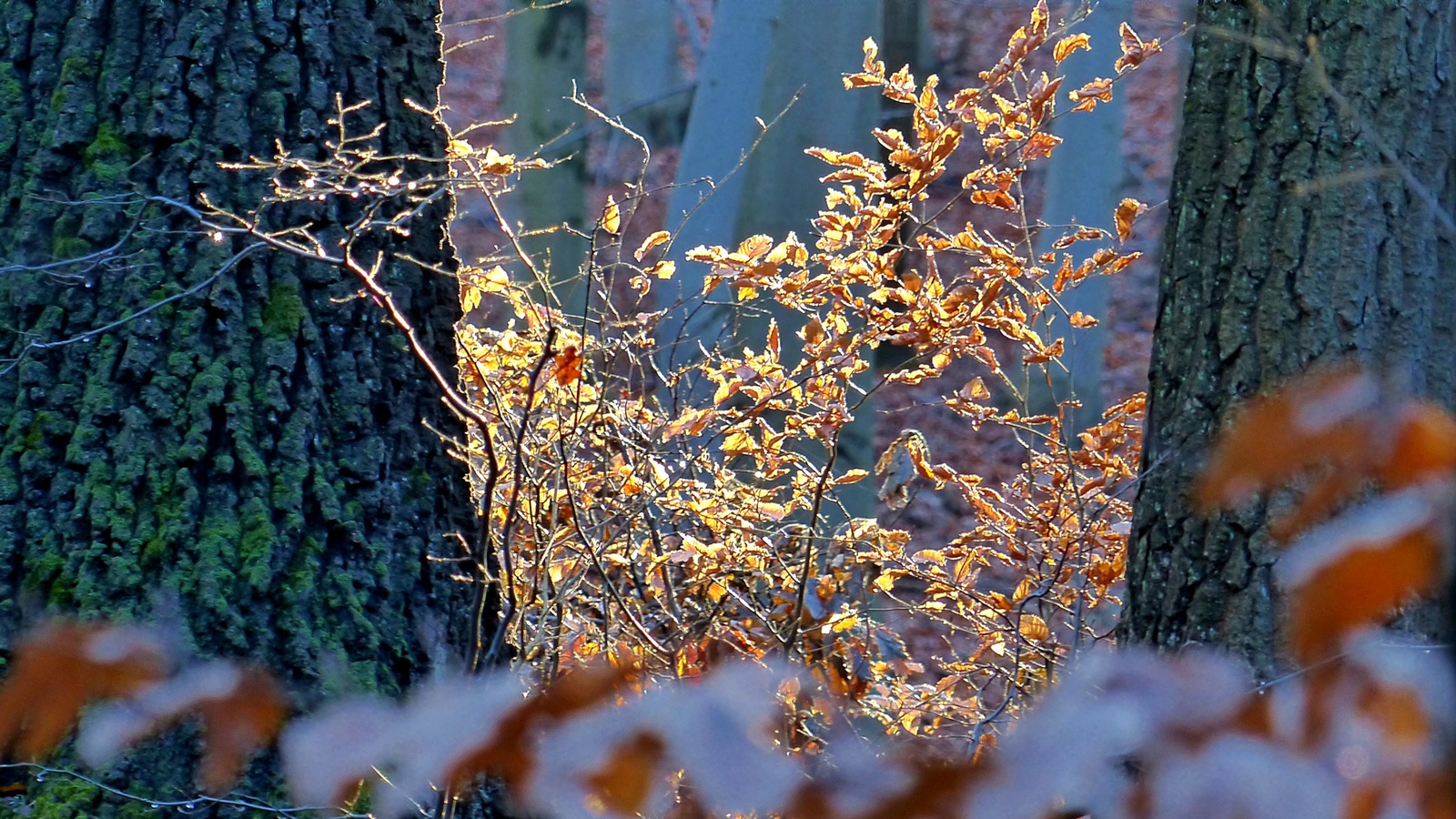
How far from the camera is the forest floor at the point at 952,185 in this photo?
998 centimetres

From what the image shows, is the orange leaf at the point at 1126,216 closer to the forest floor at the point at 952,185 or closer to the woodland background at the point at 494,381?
the woodland background at the point at 494,381

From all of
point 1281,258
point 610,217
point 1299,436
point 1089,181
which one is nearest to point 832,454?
point 610,217

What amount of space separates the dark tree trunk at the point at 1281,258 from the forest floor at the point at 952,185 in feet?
17.1

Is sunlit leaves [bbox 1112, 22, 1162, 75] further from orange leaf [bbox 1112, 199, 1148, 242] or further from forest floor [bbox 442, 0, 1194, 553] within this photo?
forest floor [bbox 442, 0, 1194, 553]

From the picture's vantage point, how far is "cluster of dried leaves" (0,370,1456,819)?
67 centimetres

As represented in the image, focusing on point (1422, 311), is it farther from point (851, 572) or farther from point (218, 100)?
point (218, 100)

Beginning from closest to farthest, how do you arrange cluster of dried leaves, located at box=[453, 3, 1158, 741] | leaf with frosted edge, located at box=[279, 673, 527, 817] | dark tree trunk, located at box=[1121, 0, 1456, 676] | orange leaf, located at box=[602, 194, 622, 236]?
leaf with frosted edge, located at box=[279, 673, 527, 817] → dark tree trunk, located at box=[1121, 0, 1456, 676] → orange leaf, located at box=[602, 194, 622, 236] → cluster of dried leaves, located at box=[453, 3, 1158, 741]

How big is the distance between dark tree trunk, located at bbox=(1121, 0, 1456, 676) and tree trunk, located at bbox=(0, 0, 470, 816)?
1.54 m

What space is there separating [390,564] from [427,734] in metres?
1.88

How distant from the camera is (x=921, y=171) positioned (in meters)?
3.36

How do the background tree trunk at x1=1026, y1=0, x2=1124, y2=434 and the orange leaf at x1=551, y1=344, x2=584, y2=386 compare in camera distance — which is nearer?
the orange leaf at x1=551, y1=344, x2=584, y2=386

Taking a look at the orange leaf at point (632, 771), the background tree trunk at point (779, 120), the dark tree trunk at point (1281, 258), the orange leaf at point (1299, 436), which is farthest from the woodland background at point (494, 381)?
the background tree trunk at point (779, 120)

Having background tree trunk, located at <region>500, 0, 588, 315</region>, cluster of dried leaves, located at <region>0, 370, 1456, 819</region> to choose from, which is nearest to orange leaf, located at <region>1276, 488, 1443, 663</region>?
cluster of dried leaves, located at <region>0, 370, 1456, 819</region>

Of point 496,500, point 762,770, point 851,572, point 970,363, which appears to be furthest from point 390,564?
point 970,363
